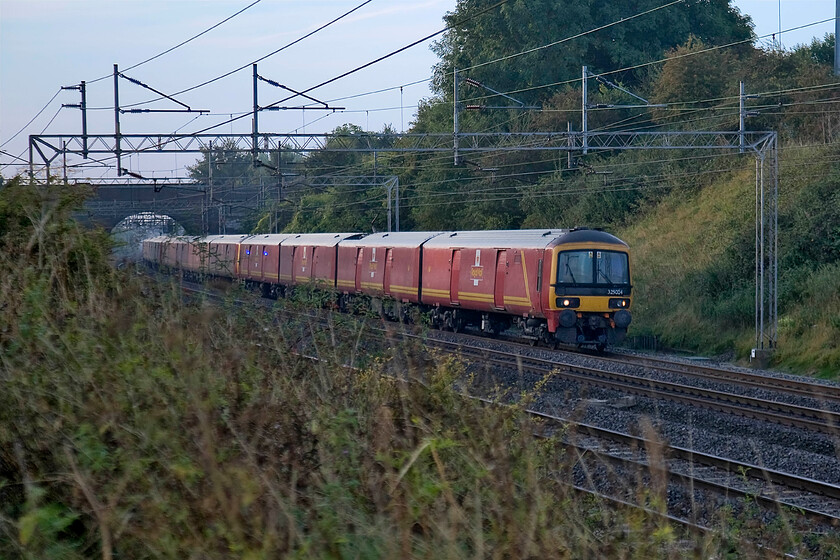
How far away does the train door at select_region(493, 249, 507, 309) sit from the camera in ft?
71.6

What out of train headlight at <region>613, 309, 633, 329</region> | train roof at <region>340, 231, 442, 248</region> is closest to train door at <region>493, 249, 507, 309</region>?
train headlight at <region>613, 309, 633, 329</region>

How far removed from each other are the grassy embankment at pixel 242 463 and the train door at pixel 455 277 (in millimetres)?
17701

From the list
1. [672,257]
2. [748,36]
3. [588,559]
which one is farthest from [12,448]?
[748,36]

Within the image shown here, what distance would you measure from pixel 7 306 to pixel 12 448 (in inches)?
70.2

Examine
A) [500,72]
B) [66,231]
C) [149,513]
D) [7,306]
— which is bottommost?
[149,513]

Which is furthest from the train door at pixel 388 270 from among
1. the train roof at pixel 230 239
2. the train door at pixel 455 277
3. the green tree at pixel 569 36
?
the green tree at pixel 569 36

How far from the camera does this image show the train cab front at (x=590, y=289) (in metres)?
20.2

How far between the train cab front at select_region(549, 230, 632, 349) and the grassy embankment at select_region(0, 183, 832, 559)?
14.2 meters

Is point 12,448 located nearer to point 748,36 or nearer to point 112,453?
point 112,453

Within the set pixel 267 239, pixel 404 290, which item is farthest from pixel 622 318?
pixel 267 239

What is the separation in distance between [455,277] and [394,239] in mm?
4999

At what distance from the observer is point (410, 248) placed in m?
26.5

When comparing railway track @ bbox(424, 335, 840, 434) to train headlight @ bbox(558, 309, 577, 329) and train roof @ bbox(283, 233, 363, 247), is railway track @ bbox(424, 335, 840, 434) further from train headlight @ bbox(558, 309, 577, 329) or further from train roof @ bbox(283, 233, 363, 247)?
train roof @ bbox(283, 233, 363, 247)

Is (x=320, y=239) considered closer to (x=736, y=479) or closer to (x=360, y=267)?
(x=360, y=267)
